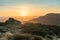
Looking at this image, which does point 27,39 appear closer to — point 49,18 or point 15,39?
point 15,39

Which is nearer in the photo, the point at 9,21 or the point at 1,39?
the point at 1,39

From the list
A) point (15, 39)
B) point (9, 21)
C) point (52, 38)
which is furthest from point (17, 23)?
point (15, 39)

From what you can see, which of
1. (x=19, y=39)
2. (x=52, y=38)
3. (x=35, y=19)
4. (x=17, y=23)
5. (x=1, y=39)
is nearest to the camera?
(x=19, y=39)

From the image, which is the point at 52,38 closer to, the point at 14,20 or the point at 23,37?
the point at 23,37

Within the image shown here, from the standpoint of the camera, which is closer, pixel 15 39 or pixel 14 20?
pixel 15 39

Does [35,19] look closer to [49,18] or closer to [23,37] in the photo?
[49,18]

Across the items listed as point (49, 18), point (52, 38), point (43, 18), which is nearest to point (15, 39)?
point (52, 38)

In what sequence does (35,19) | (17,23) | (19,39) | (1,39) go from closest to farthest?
(19,39) < (1,39) < (35,19) < (17,23)

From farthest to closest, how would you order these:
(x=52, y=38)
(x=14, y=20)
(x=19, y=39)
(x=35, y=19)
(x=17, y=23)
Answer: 1. (x=14, y=20)
2. (x=17, y=23)
3. (x=35, y=19)
4. (x=52, y=38)
5. (x=19, y=39)

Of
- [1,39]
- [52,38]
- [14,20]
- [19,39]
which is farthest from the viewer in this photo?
[14,20]

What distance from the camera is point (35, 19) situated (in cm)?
4331

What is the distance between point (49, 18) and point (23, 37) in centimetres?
2992

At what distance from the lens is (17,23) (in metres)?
46.2

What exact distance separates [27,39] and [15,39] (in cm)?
125
